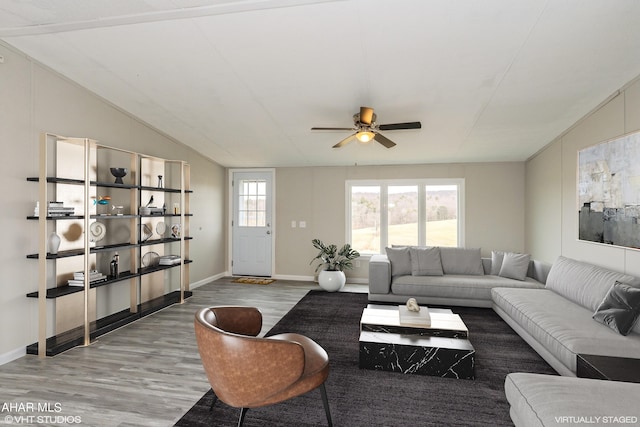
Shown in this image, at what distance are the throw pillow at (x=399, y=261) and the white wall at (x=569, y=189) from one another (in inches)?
82.5

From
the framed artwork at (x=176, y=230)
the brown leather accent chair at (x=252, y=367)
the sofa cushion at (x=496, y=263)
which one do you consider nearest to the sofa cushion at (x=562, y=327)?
the sofa cushion at (x=496, y=263)

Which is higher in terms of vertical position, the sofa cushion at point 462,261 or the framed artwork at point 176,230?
the framed artwork at point 176,230

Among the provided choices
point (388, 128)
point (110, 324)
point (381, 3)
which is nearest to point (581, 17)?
point (381, 3)

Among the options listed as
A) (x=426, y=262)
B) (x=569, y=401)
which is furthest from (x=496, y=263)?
(x=569, y=401)

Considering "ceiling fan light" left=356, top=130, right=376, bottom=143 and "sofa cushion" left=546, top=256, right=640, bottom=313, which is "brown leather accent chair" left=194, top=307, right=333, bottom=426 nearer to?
"ceiling fan light" left=356, top=130, right=376, bottom=143

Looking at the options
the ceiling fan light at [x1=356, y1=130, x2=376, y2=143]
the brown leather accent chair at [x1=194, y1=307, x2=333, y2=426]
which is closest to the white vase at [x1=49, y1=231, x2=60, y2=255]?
the brown leather accent chair at [x1=194, y1=307, x2=333, y2=426]

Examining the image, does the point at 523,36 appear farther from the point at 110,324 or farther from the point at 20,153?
the point at 110,324

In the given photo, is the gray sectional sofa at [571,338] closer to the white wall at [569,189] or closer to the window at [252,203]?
the white wall at [569,189]

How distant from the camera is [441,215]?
6.31 meters

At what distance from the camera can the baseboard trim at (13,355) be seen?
2.97m

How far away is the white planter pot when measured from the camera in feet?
19.0

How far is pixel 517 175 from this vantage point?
604 centimetres

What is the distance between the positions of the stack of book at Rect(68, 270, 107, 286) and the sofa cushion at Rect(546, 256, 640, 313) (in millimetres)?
5093

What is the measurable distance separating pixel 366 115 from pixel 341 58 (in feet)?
2.05
